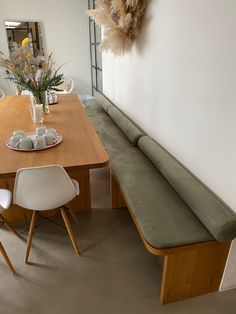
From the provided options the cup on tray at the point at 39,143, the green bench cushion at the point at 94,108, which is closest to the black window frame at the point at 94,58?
the green bench cushion at the point at 94,108

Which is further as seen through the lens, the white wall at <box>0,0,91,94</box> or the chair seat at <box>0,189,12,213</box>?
the white wall at <box>0,0,91,94</box>

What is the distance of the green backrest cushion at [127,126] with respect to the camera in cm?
244

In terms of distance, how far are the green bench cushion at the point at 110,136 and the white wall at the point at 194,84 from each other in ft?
1.05

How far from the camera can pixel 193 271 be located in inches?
56.7

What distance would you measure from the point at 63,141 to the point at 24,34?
14.7 feet

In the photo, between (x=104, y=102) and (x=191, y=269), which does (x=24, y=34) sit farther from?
(x=191, y=269)

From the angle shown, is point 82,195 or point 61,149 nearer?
point 61,149

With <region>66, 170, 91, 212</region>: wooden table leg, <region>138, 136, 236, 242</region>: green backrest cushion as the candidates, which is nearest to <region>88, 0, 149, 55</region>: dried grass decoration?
<region>138, 136, 236, 242</region>: green backrest cushion

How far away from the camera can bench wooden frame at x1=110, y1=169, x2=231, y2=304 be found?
4.39 feet

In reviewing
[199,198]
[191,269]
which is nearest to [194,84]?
[199,198]

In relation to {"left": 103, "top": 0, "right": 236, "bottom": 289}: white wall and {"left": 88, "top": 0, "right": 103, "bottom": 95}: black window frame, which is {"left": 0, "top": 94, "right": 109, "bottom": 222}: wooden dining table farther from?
{"left": 88, "top": 0, "right": 103, "bottom": 95}: black window frame

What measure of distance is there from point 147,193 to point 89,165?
452 millimetres

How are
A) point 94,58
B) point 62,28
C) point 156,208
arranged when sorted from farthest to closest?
point 94,58, point 62,28, point 156,208

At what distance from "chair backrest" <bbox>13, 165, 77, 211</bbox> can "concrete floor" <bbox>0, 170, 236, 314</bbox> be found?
46cm
